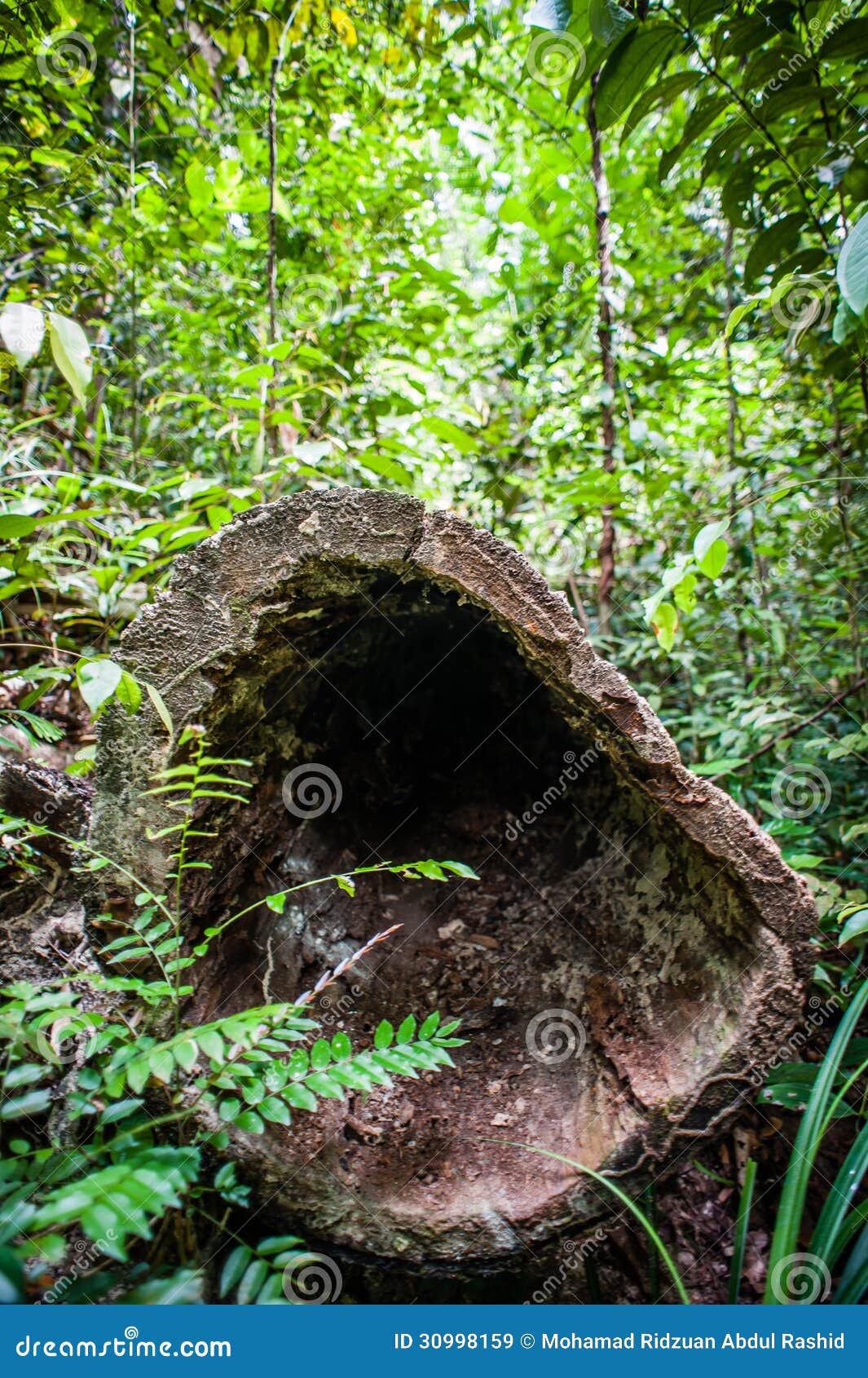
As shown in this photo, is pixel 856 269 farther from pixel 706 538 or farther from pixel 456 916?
pixel 456 916

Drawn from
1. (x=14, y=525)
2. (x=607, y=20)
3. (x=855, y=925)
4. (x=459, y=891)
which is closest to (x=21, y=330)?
(x=14, y=525)

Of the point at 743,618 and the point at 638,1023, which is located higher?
the point at 743,618

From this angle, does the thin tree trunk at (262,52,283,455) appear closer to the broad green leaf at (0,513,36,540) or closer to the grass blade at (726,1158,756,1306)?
the broad green leaf at (0,513,36,540)

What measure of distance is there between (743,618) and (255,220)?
2.37 metres

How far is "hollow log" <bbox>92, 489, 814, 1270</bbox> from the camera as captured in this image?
3.78 feet

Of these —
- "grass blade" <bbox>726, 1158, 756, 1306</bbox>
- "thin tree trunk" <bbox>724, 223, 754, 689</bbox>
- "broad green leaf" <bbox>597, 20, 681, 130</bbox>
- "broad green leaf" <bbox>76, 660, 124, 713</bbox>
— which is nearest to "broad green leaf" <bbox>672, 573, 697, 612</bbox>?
"thin tree trunk" <bbox>724, 223, 754, 689</bbox>

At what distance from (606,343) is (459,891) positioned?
189 cm

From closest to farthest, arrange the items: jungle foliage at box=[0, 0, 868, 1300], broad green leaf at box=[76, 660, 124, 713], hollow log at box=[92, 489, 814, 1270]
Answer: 1. broad green leaf at box=[76, 660, 124, 713]
2. hollow log at box=[92, 489, 814, 1270]
3. jungle foliage at box=[0, 0, 868, 1300]

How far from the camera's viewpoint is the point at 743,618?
7.97 feet

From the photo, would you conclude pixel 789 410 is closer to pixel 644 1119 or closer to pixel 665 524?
pixel 665 524

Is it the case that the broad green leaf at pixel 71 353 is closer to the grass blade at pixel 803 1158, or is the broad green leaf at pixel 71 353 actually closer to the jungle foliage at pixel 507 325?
the jungle foliage at pixel 507 325

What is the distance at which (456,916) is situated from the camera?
68.4 inches

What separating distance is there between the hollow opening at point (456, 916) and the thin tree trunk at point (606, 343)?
2.63 ft

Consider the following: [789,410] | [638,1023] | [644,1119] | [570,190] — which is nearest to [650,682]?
[789,410]
